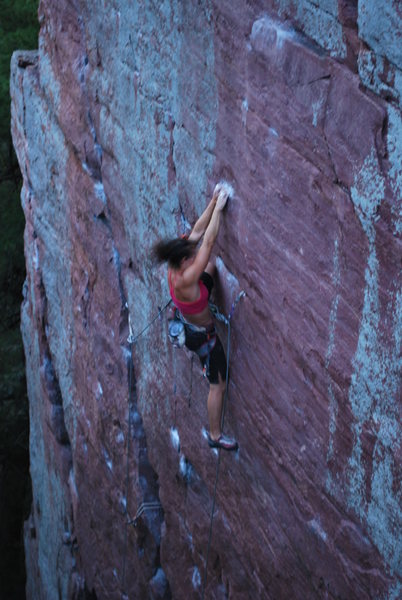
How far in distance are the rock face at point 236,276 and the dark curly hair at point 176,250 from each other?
0.98 ft

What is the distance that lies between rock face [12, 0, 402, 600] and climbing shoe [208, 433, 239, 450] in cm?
8

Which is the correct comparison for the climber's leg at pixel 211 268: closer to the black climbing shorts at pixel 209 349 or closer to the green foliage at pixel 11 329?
the black climbing shorts at pixel 209 349

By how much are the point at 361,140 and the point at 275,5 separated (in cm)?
97

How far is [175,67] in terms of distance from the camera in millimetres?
5227

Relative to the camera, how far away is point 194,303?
499 centimetres

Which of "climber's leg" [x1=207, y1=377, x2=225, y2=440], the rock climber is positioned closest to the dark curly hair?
the rock climber

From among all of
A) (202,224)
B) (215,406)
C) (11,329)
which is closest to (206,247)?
(202,224)

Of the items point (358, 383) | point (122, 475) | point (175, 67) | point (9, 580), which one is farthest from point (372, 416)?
point (9, 580)

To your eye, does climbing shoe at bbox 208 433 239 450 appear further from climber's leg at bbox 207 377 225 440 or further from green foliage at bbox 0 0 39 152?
green foliage at bbox 0 0 39 152

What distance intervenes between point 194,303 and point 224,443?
3.55 ft

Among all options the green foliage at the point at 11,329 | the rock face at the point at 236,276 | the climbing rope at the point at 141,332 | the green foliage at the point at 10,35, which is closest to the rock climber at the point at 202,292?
the rock face at the point at 236,276

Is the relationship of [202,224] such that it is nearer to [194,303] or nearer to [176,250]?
[176,250]

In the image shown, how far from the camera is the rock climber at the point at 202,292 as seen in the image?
479cm

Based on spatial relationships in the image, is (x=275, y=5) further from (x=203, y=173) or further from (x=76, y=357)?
(x=76, y=357)
